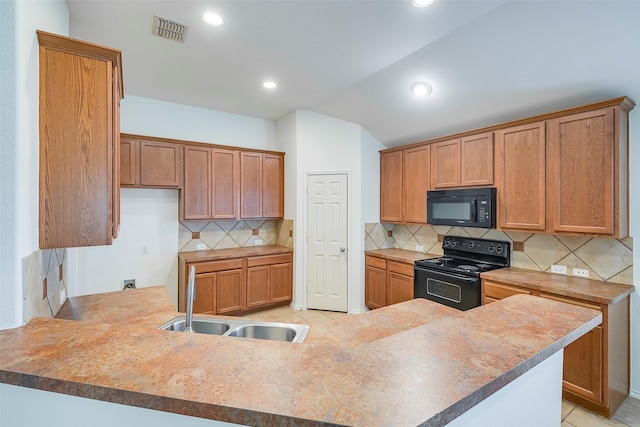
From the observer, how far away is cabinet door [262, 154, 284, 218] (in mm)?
4461

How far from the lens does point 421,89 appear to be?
10.2ft

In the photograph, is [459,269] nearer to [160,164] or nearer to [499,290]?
[499,290]

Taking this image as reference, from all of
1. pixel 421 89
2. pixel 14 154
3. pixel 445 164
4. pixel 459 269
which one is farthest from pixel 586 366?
pixel 14 154

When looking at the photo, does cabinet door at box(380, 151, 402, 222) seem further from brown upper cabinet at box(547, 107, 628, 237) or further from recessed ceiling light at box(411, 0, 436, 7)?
recessed ceiling light at box(411, 0, 436, 7)

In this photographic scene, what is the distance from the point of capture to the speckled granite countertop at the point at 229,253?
3740 mm

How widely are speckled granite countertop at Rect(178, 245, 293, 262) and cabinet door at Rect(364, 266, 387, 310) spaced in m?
1.19

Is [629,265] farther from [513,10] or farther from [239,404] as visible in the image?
[239,404]

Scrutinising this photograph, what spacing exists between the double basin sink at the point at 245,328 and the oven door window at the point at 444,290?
81.1 inches

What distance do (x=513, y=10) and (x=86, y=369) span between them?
2.99 m

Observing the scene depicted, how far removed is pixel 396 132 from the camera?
407 cm

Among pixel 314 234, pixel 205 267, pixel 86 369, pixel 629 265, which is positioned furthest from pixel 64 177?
pixel 629 265

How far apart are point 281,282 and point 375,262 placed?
1.38 meters

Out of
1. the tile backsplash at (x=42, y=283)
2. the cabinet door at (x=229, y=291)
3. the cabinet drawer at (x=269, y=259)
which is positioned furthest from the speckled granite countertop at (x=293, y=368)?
the cabinet drawer at (x=269, y=259)

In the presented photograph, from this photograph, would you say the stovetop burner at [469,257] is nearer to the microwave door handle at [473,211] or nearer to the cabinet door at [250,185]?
the microwave door handle at [473,211]
